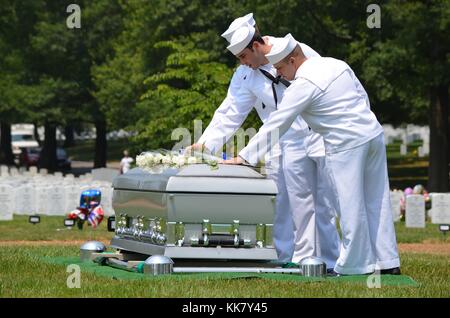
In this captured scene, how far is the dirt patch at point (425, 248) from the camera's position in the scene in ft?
57.0

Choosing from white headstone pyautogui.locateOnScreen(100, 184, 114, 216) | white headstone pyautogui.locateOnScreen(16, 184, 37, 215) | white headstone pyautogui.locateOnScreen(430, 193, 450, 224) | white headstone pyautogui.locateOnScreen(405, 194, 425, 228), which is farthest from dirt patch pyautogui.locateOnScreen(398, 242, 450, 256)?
white headstone pyautogui.locateOnScreen(16, 184, 37, 215)

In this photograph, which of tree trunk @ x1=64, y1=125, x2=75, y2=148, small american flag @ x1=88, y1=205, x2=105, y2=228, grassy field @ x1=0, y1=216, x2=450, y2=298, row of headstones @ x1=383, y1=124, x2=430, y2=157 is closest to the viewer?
grassy field @ x1=0, y1=216, x2=450, y2=298

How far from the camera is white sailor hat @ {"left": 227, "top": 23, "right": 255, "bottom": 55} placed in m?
10.9

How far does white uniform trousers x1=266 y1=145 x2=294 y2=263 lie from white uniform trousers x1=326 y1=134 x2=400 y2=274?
3.94 ft

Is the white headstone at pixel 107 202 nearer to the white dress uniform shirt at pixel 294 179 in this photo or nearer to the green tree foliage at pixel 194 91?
the green tree foliage at pixel 194 91

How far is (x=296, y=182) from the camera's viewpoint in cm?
1145

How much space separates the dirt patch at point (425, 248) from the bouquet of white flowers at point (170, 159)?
6.91 m

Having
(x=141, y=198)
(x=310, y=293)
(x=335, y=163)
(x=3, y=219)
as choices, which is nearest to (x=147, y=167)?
(x=141, y=198)

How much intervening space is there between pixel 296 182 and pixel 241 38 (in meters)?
1.55

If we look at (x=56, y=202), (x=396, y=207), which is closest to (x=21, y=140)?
(x=56, y=202)

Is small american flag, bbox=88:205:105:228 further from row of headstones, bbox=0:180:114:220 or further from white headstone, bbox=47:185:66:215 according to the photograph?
white headstone, bbox=47:185:66:215

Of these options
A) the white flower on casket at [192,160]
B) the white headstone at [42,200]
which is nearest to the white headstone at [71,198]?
the white headstone at [42,200]

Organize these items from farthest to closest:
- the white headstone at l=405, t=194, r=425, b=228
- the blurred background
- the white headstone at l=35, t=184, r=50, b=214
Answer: the blurred background, the white headstone at l=35, t=184, r=50, b=214, the white headstone at l=405, t=194, r=425, b=228
